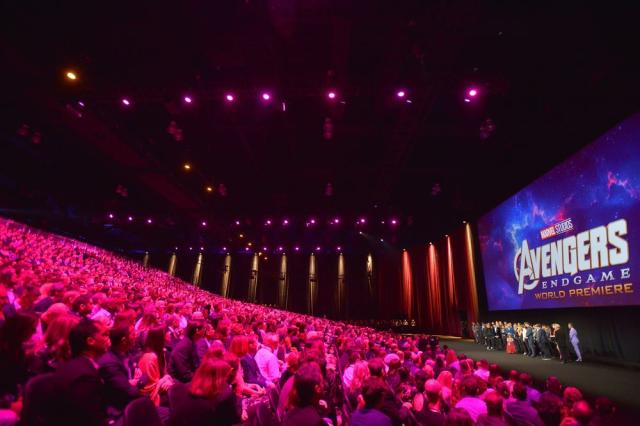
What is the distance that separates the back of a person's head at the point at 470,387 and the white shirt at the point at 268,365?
2.35m

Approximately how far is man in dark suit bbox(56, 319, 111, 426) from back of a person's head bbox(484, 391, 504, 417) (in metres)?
2.59

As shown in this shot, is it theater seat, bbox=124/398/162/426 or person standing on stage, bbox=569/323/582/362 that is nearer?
theater seat, bbox=124/398/162/426

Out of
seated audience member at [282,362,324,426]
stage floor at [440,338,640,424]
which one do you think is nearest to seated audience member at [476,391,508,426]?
seated audience member at [282,362,324,426]

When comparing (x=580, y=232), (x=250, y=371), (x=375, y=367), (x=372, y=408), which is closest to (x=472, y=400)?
(x=375, y=367)

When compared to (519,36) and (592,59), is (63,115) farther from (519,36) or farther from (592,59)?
(592,59)

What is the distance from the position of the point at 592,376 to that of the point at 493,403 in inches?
266

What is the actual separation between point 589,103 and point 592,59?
4.58 ft

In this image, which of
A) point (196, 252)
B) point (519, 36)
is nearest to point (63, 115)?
point (519, 36)

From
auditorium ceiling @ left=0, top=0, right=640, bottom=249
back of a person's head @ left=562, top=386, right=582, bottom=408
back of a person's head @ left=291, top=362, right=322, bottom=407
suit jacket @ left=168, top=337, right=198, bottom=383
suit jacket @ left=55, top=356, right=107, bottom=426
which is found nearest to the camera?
suit jacket @ left=55, top=356, right=107, bottom=426

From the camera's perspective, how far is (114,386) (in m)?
2.56

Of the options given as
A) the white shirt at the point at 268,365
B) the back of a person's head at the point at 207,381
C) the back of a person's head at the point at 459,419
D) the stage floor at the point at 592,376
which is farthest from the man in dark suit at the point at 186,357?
the stage floor at the point at 592,376

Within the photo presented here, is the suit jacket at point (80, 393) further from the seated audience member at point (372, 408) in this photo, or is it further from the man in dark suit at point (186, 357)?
the man in dark suit at point (186, 357)

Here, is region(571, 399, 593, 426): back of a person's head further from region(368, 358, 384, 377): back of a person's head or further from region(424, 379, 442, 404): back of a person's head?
region(368, 358, 384, 377): back of a person's head

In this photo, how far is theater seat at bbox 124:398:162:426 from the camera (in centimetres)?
175
